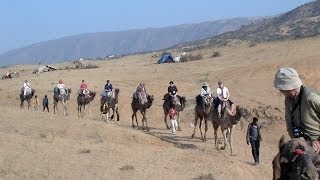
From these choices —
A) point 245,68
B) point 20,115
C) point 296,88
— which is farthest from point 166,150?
point 245,68

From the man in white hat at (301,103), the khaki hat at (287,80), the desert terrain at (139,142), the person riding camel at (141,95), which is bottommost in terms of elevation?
the desert terrain at (139,142)

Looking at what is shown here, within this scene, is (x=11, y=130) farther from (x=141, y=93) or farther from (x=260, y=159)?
(x=260, y=159)

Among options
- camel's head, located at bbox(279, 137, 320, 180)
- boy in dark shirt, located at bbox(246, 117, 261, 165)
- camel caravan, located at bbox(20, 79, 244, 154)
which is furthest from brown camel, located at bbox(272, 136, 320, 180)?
camel caravan, located at bbox(20, 79, 244, 154)

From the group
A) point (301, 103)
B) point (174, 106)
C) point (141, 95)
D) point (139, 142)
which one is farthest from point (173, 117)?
point (301, 103)

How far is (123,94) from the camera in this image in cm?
3738

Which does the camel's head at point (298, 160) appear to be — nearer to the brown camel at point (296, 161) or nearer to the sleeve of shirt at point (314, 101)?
the brown camel at point (296, 161)

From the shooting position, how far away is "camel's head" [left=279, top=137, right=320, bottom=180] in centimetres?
502

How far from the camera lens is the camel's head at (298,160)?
16.5 ft

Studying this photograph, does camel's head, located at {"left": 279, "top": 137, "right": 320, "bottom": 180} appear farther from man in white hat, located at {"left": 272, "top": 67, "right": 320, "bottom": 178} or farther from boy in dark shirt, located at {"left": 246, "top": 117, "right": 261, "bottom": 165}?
boy in dark shirt, located at {"left": 246, "top": 117, "right": 261, "bottom": 165}

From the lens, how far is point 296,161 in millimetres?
5168

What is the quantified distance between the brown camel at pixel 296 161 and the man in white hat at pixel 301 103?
0.15m

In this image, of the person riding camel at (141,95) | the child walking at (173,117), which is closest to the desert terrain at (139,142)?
the child walking at (173,117)

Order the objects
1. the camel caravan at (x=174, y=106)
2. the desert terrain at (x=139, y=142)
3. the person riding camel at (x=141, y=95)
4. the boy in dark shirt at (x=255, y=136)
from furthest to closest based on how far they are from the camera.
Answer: the person riding camel at (x=141, y=95) → the camel caravan at (x=174, y=106) → the boy in dark shirt at (x=255, y=136) → the desert terrain at (x=139, y=142)

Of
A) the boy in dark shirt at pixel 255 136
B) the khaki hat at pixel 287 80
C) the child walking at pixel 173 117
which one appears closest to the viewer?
the khaki hat at pixel 287 80
